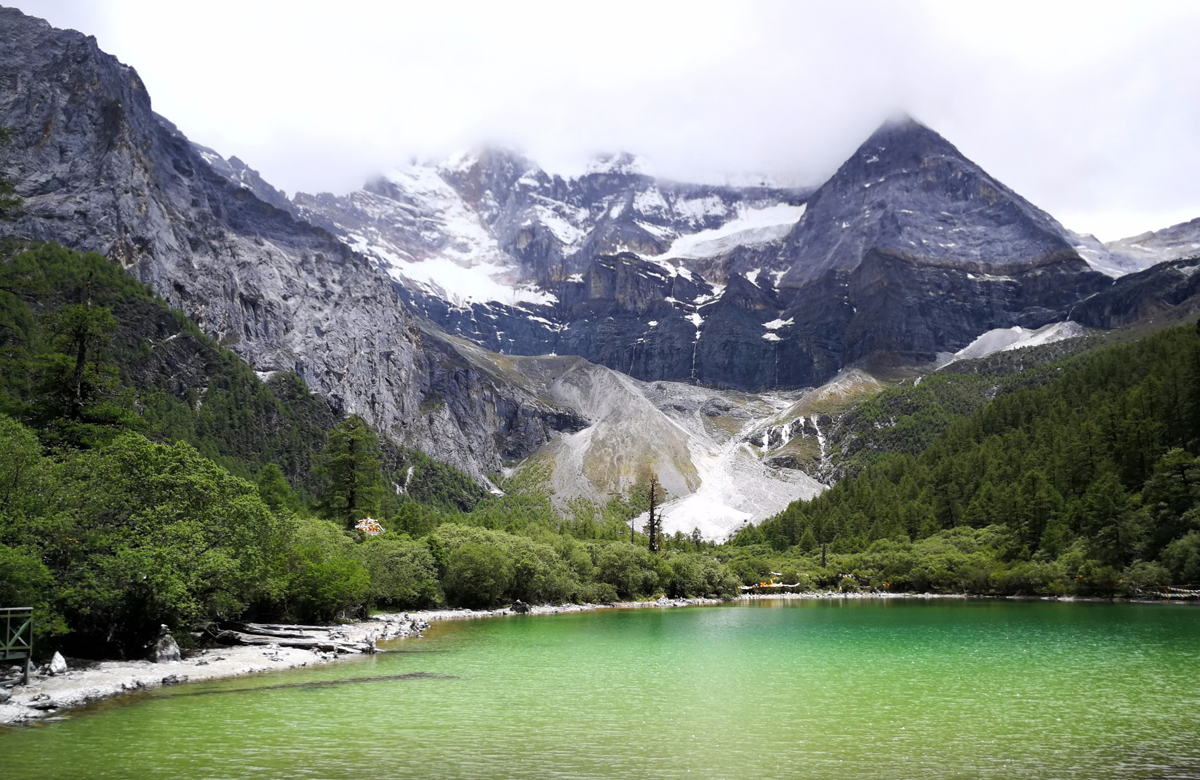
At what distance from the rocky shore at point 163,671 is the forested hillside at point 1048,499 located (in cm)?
7618

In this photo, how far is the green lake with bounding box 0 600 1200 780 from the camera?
64.7ft

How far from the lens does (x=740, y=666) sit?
130 ft

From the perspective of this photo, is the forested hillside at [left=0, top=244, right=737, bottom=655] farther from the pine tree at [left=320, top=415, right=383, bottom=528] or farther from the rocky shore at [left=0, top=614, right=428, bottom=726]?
the rocky shore at [left=0, top=614, right=428, bottom=726]

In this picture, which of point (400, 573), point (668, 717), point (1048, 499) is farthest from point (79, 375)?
point (1048, 499)

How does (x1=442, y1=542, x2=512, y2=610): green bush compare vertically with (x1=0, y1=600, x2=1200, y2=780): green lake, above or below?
above

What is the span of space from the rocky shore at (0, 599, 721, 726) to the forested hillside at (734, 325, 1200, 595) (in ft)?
250

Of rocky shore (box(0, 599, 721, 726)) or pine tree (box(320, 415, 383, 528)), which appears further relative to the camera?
pine tree (box(320, 415, 383, 528))

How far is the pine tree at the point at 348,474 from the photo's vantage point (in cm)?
7506

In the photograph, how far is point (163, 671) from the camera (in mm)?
32344

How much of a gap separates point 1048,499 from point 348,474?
89541mm

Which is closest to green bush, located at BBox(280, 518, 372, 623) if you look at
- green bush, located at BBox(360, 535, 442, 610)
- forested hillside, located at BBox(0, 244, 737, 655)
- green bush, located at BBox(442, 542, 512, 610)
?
forested hillside, located at BBox(0, 244, 737, 655)

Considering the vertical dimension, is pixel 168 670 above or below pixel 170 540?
below

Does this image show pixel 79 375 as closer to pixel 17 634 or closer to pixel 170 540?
pixel 170 540

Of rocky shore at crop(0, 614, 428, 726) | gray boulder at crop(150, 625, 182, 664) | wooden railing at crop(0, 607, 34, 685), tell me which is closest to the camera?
rocky shore at crop(0, 614, 428, 726)
